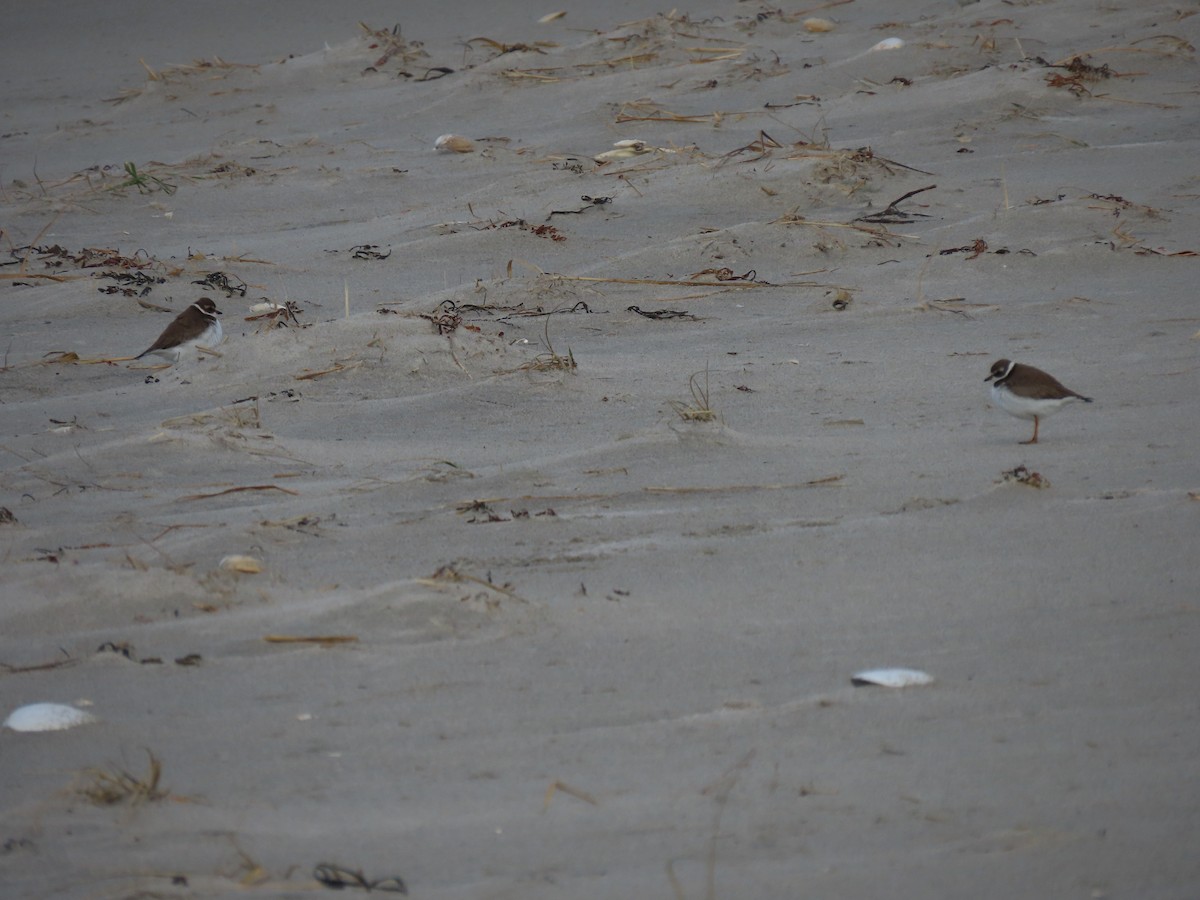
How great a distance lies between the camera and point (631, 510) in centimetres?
356

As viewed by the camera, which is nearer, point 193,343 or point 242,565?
point 242,565

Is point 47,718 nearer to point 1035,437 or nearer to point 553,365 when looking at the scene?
point 553,365

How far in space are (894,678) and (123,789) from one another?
1.47 metres

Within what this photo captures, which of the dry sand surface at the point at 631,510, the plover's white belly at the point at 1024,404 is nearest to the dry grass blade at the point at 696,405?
the dry sand surface at the point at 631,510

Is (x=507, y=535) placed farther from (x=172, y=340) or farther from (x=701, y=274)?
(x=701, y=274)

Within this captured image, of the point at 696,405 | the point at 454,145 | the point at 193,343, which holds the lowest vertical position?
the point at 696,405

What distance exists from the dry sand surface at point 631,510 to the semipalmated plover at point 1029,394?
159 millimetres

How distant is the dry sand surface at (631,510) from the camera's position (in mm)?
2162

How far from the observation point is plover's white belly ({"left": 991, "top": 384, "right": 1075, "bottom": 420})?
12.7ft

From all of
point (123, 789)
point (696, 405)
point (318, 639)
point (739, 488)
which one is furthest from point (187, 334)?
point (123, 789)

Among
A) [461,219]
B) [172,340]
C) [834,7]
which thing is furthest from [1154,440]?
[834,7]

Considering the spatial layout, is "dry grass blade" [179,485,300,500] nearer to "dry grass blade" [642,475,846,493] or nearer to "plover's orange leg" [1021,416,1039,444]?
"dry grass blade" [642,475,846,493]

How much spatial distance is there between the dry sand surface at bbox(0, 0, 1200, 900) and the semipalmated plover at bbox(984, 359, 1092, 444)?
16 centimetres

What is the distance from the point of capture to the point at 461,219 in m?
7.29
